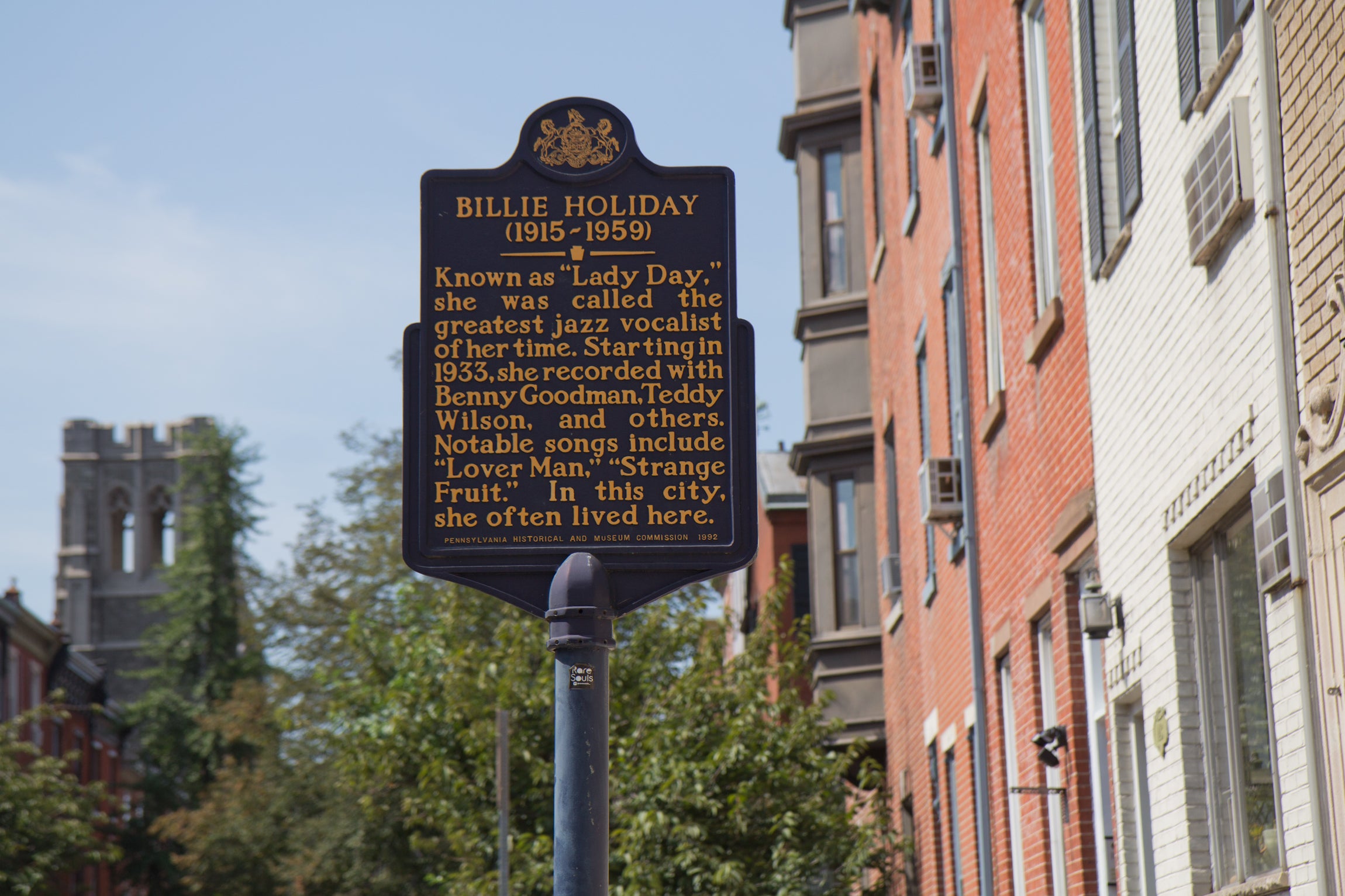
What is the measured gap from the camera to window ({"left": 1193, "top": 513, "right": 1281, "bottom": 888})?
8242 mm

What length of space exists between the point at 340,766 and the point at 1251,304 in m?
23.7

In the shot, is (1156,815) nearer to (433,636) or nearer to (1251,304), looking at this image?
(1251,304)

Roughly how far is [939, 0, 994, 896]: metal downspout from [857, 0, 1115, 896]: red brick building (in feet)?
0.09

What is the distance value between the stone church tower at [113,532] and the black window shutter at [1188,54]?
9760 cm

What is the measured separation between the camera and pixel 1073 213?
11.5 meters

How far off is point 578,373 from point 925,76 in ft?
32.9

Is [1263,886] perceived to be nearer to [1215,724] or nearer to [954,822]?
[1215,724]

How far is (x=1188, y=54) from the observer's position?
28.1 ft

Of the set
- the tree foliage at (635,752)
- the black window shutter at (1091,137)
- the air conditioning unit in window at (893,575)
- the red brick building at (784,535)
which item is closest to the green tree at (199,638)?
the tree foliage at (635,752)

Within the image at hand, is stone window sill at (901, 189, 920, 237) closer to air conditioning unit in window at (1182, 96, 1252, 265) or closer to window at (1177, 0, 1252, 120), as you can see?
window at (1177, 0, 1252, 120)

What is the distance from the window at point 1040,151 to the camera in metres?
12.3

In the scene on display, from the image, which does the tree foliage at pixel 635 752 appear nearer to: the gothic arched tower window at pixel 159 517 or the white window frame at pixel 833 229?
the white window frame at pixel 833 229

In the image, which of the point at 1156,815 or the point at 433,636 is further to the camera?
the point at 433,636

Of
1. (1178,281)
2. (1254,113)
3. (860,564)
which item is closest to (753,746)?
(860,564)
